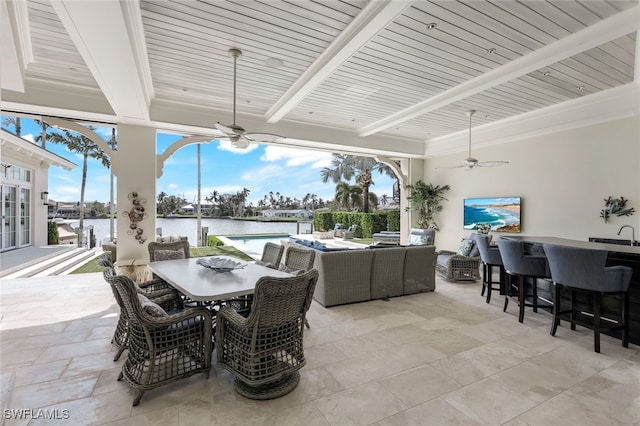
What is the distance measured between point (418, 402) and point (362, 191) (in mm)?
14392

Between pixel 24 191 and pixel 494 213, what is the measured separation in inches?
486

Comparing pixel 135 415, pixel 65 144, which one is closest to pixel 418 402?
pixel 135 415

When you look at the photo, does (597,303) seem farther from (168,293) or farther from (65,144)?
(65,144)

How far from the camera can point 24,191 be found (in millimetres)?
8781

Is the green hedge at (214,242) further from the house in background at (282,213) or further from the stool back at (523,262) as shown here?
the stool back at (523,262)

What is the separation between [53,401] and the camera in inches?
87.7

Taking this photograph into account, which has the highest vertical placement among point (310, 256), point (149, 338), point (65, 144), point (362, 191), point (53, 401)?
point (65, 144)

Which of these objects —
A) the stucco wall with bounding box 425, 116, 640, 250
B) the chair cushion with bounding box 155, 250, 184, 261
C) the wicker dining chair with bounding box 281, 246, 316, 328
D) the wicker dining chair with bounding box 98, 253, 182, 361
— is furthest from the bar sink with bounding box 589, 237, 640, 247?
the chair cushion with bounding box 155, 250, 184, 261

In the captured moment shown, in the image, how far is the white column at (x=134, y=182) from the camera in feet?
18.2

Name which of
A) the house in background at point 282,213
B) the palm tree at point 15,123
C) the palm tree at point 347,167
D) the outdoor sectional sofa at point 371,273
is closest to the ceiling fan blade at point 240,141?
the outdoor sectional sofa at point 371,273

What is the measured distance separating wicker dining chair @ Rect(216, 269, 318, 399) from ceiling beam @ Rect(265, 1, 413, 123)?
2404mm

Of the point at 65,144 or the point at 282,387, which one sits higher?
the point at 65,144

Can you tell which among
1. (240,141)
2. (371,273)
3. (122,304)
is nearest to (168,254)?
(240,141)

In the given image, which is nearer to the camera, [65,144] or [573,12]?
[573,12]
